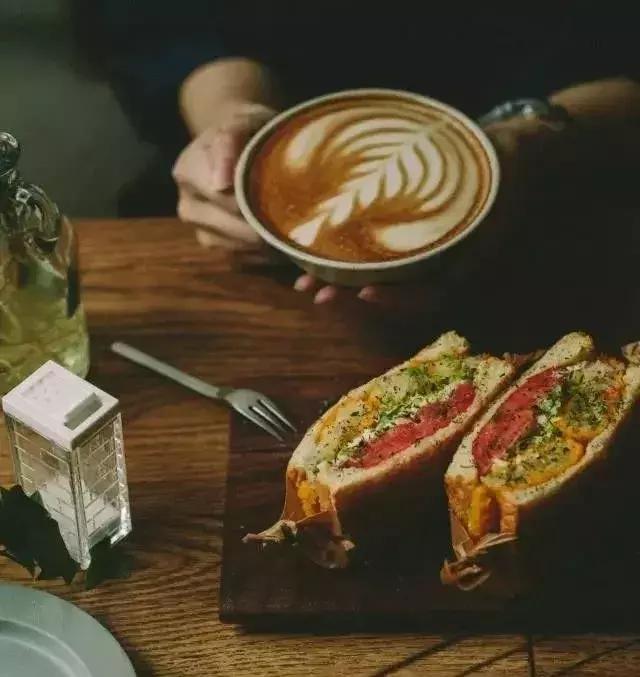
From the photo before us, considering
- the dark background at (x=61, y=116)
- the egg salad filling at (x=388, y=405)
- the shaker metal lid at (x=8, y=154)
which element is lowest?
the dark background at (x=61, y=116)

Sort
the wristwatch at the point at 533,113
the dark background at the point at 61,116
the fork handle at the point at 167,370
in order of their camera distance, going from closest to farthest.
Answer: the fork handle at the point at 167,370 → the wristwatch at the point at 533,113 → the dark background at the point at 61,116

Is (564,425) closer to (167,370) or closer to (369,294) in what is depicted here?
(369,294)

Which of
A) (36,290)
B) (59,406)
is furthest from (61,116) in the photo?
(59,406)

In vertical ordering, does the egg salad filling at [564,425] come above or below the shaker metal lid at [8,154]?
below

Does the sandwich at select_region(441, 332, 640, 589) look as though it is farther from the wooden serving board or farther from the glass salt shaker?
the glass salt shaker

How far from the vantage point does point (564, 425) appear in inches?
40.3

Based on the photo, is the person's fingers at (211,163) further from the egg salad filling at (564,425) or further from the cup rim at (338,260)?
the egg salad filling at (564,425)

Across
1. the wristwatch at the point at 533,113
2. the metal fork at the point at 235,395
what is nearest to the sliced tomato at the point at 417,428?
the metal fork at the point at 235,395

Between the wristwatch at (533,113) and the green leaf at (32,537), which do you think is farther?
the wristwatch at (533,113)

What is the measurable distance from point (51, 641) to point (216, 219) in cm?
51

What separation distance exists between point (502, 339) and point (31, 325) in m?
0.49

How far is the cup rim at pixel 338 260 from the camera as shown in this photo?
3.43ft

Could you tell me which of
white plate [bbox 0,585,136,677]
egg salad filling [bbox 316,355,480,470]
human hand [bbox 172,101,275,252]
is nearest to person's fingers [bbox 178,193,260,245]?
human hand [bbox 172,101,275,252]

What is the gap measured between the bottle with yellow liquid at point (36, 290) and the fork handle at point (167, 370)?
0.06 m
